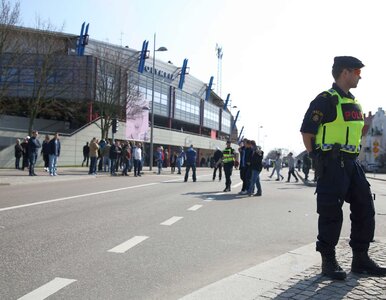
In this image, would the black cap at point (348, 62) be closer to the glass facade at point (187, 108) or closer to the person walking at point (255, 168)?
the person walking at point (255, 168)

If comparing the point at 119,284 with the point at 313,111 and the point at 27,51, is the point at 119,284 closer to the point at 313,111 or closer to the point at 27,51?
the point at 313,111

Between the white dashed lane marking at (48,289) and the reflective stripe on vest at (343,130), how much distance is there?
2827mm

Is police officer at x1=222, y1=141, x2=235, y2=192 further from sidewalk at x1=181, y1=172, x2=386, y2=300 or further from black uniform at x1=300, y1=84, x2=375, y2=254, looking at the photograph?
black uniform at x1=300, y1=84, x2=375, y2=254

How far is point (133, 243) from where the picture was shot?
6238mm

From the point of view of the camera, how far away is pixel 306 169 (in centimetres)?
2636

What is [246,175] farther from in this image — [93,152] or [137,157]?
[137,157]

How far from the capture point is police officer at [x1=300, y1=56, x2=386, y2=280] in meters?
4.38

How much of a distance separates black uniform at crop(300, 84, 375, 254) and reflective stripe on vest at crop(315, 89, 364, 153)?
0.17 feet

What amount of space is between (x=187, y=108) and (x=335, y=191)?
238 feet

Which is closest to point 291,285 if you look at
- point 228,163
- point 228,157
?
point 228,163

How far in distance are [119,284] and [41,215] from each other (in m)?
4.64

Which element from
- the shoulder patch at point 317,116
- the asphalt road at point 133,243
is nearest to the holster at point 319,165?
the shoulder patch at point 317,116

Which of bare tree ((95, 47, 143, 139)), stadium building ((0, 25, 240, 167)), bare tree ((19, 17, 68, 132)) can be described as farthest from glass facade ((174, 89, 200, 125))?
bare tree ((19, 17, 68, 132))

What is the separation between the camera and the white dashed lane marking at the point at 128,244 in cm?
579
